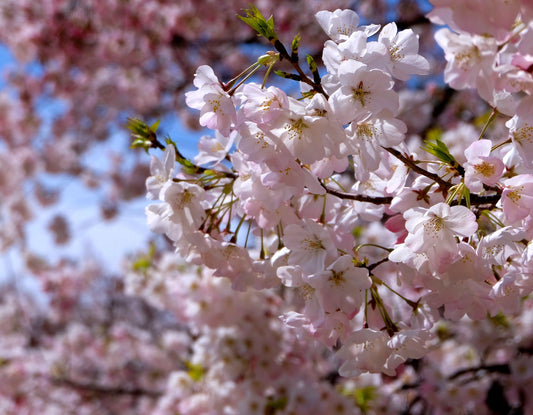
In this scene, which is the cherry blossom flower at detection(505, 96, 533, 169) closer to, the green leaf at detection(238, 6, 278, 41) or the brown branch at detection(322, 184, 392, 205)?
the brown branch at detection(322, 184, 392, 205)

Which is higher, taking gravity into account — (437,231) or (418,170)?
(418,170)

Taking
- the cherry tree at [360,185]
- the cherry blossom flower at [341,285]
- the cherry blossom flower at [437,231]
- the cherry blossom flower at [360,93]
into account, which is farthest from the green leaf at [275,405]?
the cherry blossom flower at [360,93]

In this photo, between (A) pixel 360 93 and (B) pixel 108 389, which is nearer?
(A) pixel 360 93

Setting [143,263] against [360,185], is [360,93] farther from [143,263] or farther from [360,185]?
[143,263]

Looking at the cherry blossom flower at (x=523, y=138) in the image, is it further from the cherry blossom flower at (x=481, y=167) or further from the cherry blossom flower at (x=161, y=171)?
the cherry blossom flower at (x=161, y=171)

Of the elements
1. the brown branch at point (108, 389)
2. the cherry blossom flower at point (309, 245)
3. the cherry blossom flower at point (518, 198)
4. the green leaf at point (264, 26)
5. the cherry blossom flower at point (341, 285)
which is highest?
the brown branch at point (108, 389)

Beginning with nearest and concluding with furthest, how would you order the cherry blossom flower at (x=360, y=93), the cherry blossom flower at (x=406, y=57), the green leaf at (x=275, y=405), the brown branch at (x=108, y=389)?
the cherry blossom flower at (x=360, y=93)
the cherry blossom flower at (x=406, y=57)
the green leaf at (x=275, y=405)
the brown branch at (x=108, y=389)

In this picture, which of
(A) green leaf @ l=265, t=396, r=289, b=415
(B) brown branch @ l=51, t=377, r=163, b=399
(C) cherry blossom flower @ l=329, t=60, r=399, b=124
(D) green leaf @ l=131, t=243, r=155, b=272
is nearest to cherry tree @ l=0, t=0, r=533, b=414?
(C) cherry blossom flower @ l=329, t=60, r=399, b=124

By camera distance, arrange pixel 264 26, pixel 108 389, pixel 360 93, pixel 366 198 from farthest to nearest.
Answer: pixel 108 389 < pixel 366 198 < pixel 264 26 < pixel 360 93

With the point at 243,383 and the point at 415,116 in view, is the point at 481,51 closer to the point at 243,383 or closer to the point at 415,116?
the point at 243,383

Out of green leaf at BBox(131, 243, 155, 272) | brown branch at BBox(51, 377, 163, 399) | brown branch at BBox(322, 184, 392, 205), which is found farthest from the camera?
brown branch at BBox(51, 377, 163, 399)

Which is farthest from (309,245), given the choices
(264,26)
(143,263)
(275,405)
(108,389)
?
(108,389)

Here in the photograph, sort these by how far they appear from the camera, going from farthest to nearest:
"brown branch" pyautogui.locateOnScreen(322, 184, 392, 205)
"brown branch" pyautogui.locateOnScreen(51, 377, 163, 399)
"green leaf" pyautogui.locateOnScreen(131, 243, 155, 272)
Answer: "brown branch" pyautogui.locateOnScreen(51, 377, 163, 399)
"green leaf" pyautogui.locateOnScreen(131, 243, 155, 272)
"brown branch" pyautogui.locateOnScreen(322, 184, 392, 205)

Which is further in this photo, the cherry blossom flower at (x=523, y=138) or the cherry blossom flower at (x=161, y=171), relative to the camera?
the cherry blossom flower at (x=161, y=171)
